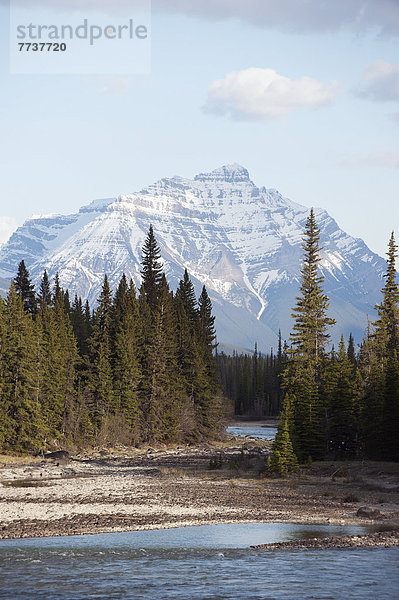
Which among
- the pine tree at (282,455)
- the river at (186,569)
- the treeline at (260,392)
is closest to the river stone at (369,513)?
the river at (186,569)

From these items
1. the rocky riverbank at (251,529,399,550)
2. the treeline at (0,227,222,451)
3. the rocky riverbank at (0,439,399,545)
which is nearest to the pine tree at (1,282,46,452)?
the treeline at (0,227,222,451)

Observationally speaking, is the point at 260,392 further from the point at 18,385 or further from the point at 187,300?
the point at 18,385

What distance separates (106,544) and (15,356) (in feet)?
142

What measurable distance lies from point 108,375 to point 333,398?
28.1 meters

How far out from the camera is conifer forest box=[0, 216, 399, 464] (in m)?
60.6

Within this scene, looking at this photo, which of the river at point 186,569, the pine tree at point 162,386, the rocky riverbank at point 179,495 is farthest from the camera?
the pine tree at point 162,386

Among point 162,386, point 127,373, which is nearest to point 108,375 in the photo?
point 127,373

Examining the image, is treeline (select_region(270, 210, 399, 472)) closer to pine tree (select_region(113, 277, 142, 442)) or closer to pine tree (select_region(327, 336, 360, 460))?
pine tree (select_region(327, 336, 360, 460))

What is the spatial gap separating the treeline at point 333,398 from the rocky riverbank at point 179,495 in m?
3.40

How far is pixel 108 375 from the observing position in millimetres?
81875

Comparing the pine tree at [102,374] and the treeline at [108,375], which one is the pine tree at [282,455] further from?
the pine tree at [102,374]

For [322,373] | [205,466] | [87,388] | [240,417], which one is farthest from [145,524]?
[240,417]

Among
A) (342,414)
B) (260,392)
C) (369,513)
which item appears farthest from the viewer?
(260,392)

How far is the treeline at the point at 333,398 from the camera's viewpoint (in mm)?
55750
